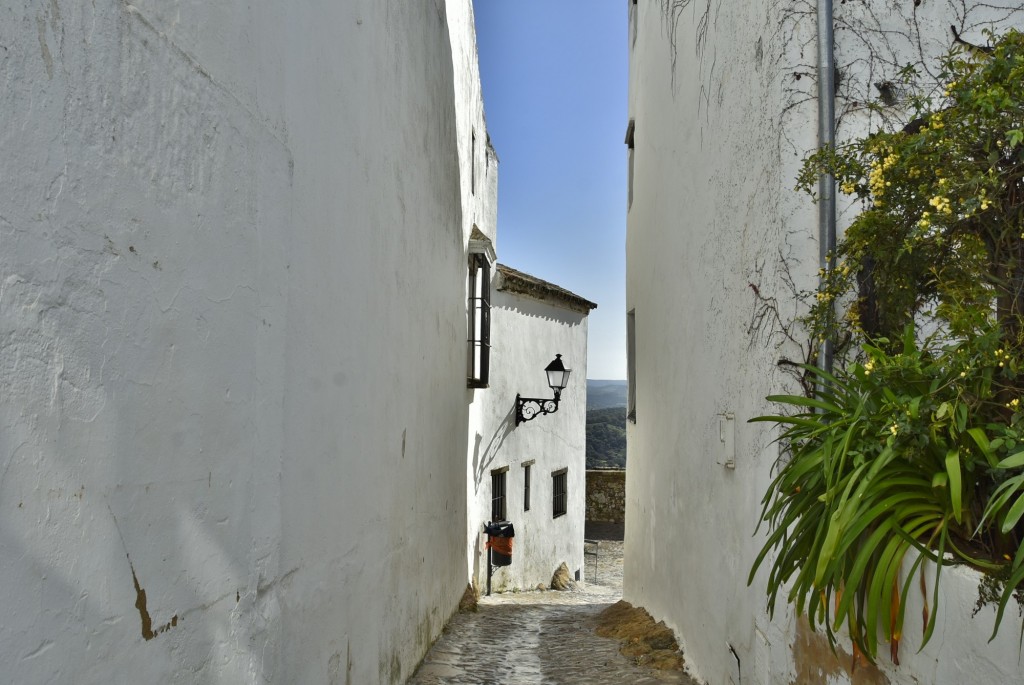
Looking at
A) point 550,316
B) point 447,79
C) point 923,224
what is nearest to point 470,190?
point 447,79

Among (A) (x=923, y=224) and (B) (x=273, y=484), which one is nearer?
(A) (x=923, y=224)

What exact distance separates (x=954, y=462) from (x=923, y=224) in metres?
0.70

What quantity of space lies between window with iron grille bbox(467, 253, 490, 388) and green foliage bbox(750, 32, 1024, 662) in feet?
21.6

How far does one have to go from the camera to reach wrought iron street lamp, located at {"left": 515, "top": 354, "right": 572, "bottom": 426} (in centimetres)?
1139

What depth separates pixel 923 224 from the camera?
8.67ft

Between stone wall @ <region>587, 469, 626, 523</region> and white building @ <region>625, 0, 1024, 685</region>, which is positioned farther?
stone wall @ <region>587, 469, 626, 523</region>

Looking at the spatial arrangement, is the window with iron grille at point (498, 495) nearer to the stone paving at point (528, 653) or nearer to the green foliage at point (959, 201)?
the stone paving at point (528, 653)

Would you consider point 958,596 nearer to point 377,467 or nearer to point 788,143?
point 788,143

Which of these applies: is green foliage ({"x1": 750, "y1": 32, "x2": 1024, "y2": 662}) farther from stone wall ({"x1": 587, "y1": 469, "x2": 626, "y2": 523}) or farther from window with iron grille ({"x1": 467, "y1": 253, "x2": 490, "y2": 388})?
stone wall ({"x1": 587, "y1": 469, "x2": 626, "y2": 523})

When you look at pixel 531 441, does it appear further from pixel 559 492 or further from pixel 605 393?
pixel 605 393

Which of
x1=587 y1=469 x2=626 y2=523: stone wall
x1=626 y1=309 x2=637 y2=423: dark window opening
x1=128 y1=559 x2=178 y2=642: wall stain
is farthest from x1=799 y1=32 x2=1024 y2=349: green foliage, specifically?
x1=587 y1=469 x2=626 y2=523: stone wall

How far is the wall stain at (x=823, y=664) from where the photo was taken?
308 cm

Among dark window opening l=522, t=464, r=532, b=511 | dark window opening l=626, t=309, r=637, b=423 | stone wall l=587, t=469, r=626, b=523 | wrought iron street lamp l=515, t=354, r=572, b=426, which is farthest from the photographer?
stone wall l=587, t=469, r=626, b=523

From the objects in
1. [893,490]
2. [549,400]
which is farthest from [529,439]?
[893,490]
